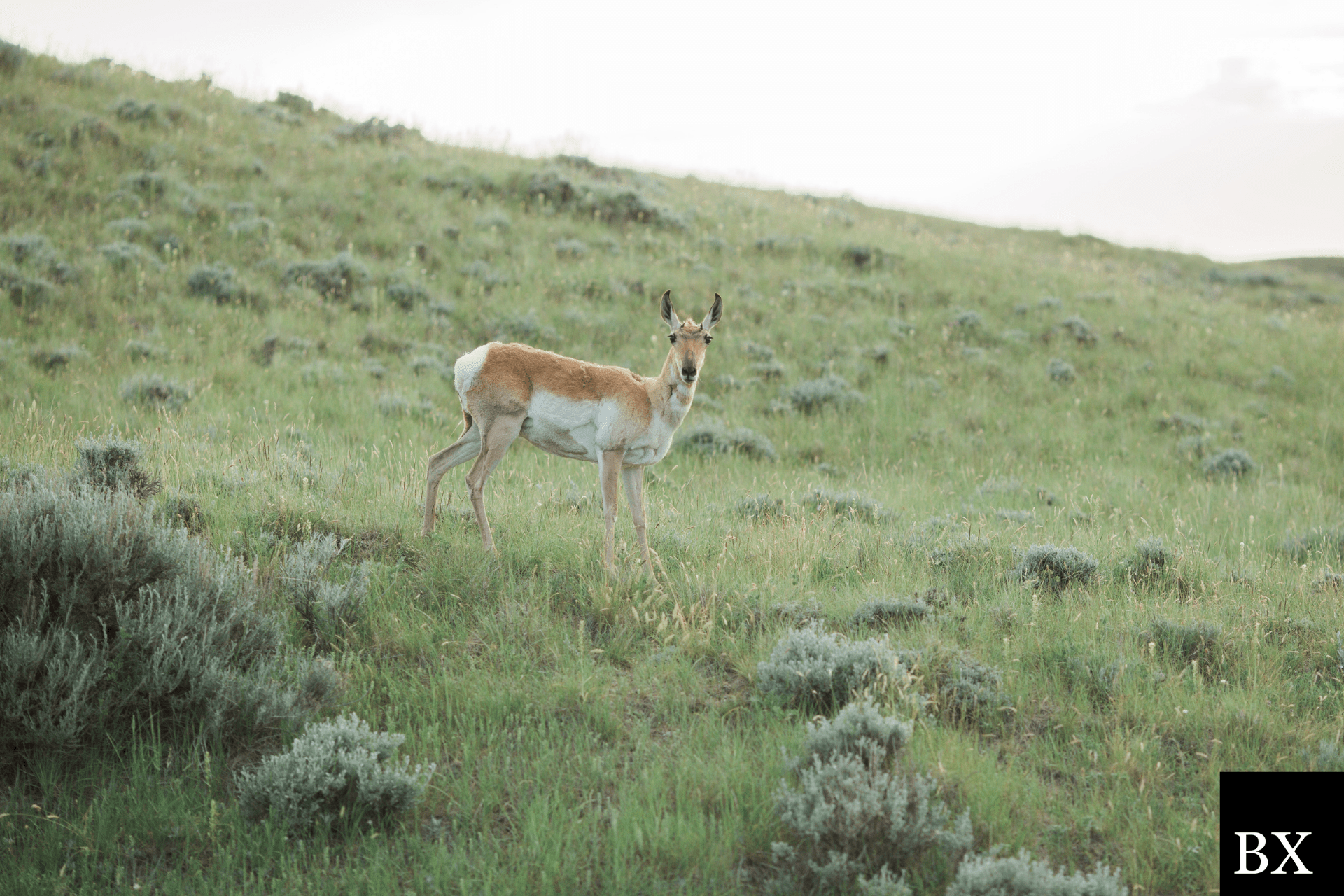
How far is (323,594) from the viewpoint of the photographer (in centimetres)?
519

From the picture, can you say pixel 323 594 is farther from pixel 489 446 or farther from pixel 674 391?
pixel 674 391

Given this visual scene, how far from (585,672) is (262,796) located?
172 cm

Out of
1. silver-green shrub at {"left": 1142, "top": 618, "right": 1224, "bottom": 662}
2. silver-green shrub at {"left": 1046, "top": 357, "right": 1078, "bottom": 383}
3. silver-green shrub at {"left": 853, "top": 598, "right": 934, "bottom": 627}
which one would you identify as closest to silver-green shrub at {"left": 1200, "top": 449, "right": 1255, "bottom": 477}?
silver-green shrub at {"left": 1046, "top": 357, "right": 1078, "bottom": 383}

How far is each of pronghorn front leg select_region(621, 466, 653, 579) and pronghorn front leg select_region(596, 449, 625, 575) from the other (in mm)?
197

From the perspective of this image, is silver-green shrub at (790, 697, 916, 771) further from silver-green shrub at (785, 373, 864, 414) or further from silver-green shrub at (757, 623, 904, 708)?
silver-green shrub at (785, 373, 864, 414)

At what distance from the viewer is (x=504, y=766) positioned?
4059 mm

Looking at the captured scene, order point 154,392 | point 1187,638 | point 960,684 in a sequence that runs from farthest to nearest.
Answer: point 154,392, point 1187,638, point 960,684

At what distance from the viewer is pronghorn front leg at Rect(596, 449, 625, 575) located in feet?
20.2

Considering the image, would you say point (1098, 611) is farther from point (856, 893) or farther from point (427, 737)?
point (427, 737)

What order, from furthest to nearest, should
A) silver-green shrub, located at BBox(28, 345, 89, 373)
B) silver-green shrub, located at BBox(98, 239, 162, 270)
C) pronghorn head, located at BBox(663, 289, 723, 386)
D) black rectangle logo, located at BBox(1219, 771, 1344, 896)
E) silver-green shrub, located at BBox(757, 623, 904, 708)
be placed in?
silver-green shrub, located at BBox(98, 239, 162, 270) → silver-green shrub, located at BBox(28, 345, 89, 373) → pronghorn head, located at BBox(663, 289, 723, 386) → silver-green shrub, located at BBox(757, 623, 904, 708) → black rectangle logo, located at BBox(1219, 771, 1344, 896)

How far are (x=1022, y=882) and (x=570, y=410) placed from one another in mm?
4359

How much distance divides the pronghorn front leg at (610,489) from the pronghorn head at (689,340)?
2.73 feet

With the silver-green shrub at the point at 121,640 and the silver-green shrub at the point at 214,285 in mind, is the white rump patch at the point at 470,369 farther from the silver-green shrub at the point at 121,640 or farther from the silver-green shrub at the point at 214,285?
the silver-green shrub at the point at 214,285

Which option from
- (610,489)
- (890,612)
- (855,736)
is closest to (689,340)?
(610,489)
